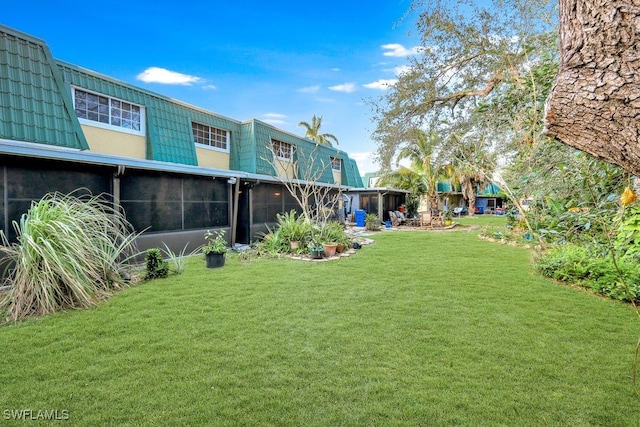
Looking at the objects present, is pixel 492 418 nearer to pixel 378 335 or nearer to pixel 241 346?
pixel 378 335

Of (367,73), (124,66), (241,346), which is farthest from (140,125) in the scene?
(241,346)

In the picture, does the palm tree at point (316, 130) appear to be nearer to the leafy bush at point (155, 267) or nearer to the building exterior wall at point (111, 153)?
the building exterior wall at point (111, 153)

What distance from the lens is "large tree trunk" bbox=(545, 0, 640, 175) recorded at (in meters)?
1.11

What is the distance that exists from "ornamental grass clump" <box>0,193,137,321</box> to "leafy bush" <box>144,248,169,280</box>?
0.93 metres

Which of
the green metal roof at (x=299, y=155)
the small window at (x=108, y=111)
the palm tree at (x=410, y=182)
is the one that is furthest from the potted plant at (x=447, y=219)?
the small window at (x=108, y=111)

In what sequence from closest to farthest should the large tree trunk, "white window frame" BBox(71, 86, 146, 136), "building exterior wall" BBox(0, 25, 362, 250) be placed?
the large tree trunk, "building exterior wall" BBox(0, 25, 362, 250), "white window frame" BBox(71, 86, 146, 136)

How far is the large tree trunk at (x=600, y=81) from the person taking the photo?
111cm

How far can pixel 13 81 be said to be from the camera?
698 cm

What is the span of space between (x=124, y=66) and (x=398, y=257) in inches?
480

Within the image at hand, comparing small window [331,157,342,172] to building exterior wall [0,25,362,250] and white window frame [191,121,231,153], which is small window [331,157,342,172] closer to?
building exterior wall [0,25,362,250]

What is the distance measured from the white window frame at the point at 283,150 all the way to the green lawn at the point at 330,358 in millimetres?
11010

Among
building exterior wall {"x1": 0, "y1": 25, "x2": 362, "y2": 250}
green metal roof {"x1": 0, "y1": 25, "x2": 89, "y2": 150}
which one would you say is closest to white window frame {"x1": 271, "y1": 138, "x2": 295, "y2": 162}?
building exterior wall {"x1": 0, "y1": 25, "x2": 362, "y2": 250}

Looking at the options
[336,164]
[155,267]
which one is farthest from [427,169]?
[155,267]

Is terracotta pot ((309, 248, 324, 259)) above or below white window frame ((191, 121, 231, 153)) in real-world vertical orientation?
below
